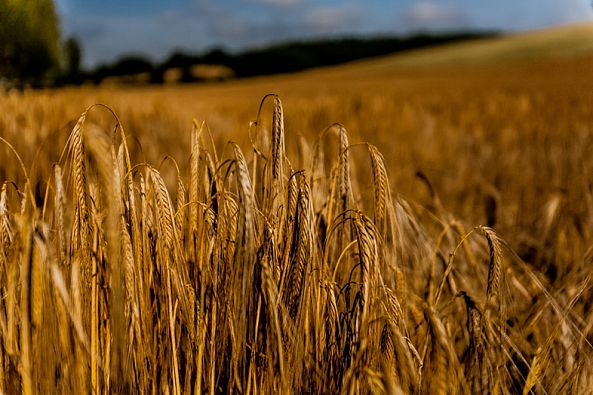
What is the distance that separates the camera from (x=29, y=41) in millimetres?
29578

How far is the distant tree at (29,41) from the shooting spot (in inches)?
1099

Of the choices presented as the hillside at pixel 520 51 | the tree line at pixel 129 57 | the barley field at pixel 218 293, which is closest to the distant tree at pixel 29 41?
the tree line at pixel 129 57

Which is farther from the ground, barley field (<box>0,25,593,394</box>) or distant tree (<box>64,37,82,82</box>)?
distant tree (<box>64,37,82,82</box>)

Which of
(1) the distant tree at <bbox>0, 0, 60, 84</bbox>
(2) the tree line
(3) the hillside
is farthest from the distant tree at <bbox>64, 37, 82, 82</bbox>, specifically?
(3) the hillside

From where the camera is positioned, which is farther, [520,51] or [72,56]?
[72,56]

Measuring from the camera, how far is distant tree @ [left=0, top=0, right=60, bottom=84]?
27.9 metres

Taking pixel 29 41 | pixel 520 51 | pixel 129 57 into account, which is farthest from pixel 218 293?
pixel 129 57

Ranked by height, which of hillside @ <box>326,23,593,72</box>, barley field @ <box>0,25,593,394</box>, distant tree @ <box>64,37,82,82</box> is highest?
distant tree @ <box>64,37,82,82</box>

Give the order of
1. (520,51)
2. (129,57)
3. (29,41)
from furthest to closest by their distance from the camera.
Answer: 1. (129,57)
2. (29,41)
3. (520,51)

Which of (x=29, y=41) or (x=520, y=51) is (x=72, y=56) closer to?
(x=29, y=41)

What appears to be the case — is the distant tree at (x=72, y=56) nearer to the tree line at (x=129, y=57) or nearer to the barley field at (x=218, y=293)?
the tree line at (x=129, y=57)

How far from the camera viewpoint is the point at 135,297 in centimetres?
84

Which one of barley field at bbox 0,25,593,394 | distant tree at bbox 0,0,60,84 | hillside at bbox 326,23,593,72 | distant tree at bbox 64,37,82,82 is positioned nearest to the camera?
barley field at bbox 0,25,593,394

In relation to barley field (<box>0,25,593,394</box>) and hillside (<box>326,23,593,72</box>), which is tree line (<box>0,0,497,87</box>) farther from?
barley field (<box>0,25,593,394</box>)
